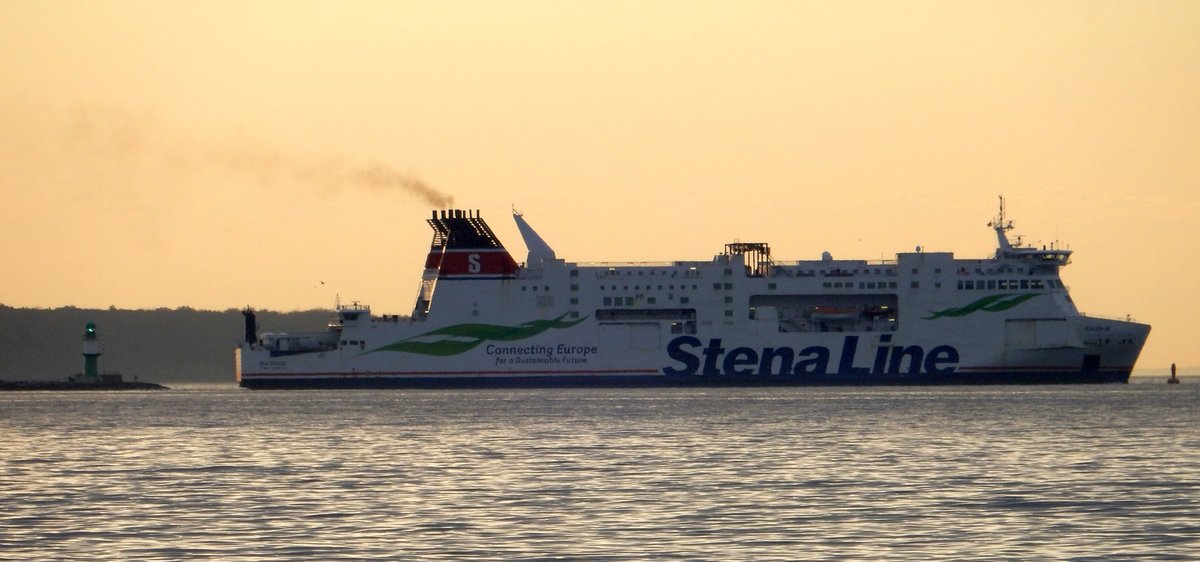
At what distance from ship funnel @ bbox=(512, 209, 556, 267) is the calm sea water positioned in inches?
1197

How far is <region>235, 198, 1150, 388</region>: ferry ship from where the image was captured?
78688mm

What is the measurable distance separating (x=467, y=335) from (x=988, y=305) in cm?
2466

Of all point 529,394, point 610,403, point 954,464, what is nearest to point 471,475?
point 954,464

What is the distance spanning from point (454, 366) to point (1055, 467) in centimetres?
5262

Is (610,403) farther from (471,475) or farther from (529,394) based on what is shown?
(471,475)

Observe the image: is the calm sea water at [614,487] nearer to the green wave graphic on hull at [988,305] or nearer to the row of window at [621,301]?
the green wave graphic on hull at [988,305]

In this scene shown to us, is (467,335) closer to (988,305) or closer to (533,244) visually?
(533,244)

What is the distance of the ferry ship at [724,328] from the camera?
78.7 meters

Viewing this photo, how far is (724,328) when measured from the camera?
79.5 m

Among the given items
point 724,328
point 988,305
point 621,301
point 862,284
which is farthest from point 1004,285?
point 621,301

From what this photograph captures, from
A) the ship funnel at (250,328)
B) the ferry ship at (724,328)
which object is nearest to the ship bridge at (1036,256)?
the ferry ship at (724,328)

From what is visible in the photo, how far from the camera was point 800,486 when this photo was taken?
2733 centimetres

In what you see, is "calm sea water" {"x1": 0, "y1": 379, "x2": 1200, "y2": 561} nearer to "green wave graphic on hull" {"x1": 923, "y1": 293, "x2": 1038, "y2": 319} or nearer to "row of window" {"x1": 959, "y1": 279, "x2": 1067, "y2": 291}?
"green wave graphic on hull" {"x1": 923, "y1": 293, "x2": 1038, "y2": 319}

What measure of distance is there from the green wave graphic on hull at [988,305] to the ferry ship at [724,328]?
7cm
